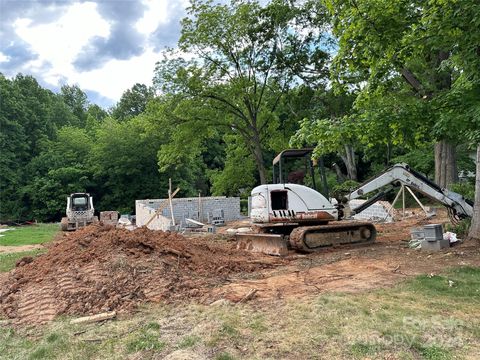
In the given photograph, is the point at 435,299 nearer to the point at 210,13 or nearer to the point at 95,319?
the point at 95,319

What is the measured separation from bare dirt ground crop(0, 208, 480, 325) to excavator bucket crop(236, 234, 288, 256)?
38 centimetres

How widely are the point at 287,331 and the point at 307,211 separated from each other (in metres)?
6.67

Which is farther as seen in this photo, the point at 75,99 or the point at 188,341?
the point at 75,99

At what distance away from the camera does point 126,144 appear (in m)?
42.6

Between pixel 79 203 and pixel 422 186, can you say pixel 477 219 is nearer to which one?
pixel 422 186

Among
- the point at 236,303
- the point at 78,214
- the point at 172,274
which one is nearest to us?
the point at 236,303

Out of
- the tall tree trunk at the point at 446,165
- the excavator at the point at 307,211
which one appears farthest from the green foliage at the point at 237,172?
the excavator at the point at 307,211

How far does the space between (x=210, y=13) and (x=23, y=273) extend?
19259 mm

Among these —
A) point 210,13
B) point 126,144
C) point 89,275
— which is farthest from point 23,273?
point 126,144

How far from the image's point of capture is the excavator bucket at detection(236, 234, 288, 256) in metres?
11.1

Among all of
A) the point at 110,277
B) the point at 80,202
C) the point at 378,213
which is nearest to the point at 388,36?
the point at 110,277

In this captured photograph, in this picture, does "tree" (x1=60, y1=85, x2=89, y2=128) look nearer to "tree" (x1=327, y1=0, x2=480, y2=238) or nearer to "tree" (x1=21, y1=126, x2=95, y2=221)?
"tree" (x1=21, y1=126, x2=95, y2=221)

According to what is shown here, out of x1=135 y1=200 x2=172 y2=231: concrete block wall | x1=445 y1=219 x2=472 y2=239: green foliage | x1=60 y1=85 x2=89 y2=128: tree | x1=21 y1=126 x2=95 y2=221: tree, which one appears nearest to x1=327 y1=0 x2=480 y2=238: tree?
x1=445 y1=219 x2=472 y2=239: green foliage

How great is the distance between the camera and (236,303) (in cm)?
625
